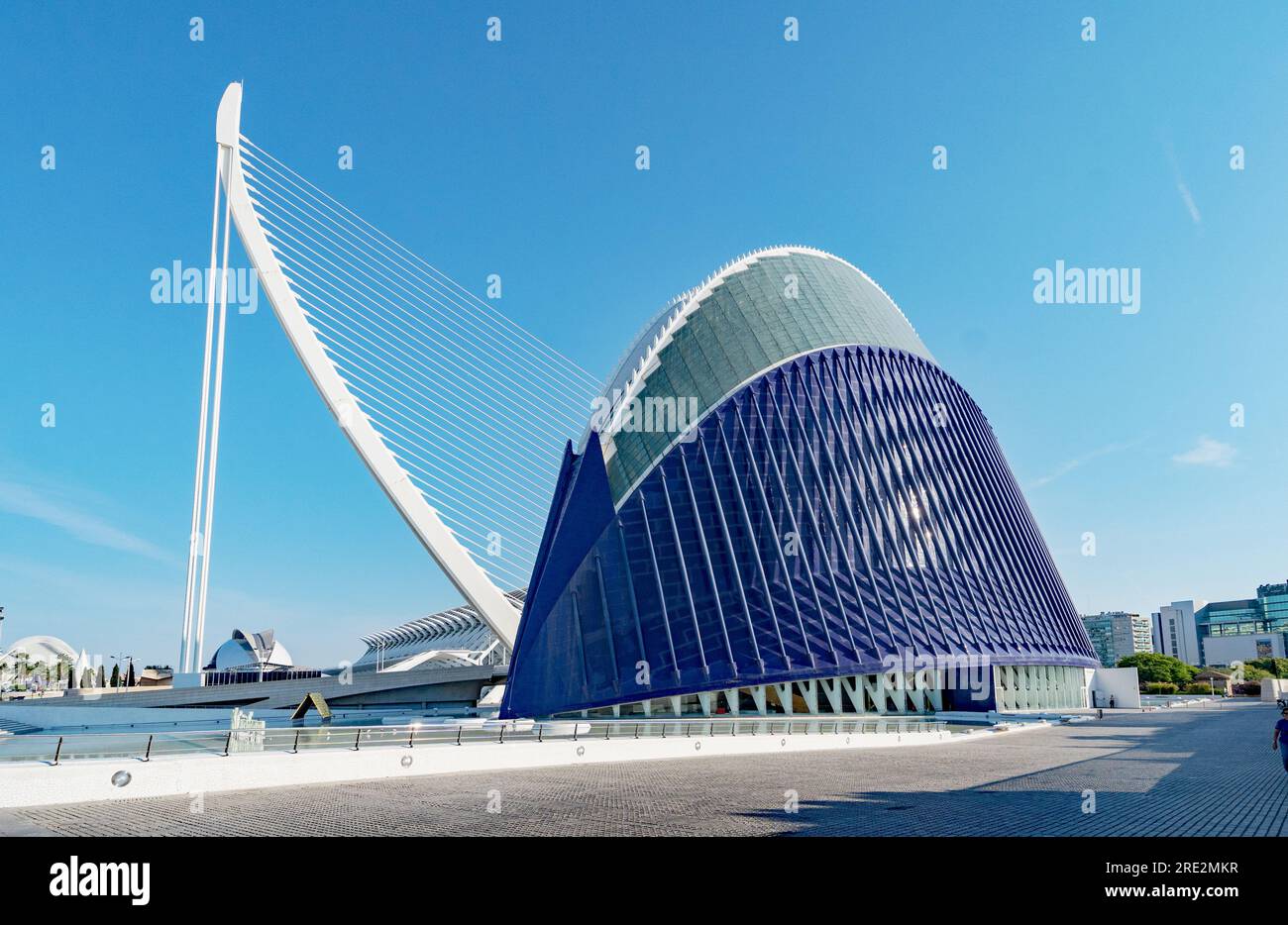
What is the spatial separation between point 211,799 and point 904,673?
31.2m

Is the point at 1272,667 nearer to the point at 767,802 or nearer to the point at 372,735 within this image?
the point at 767,802

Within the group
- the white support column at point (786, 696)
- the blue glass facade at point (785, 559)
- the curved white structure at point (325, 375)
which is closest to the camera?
the curved white structure at point (325, 375)

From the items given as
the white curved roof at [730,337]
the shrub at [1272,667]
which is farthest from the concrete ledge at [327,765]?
the shrub at [1272,667]

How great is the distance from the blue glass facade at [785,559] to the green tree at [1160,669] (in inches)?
3117

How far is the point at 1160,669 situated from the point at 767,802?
12695 cm

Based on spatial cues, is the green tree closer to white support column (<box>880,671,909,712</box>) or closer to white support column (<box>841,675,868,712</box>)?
white support column (<box>880,671,909,712</box>)

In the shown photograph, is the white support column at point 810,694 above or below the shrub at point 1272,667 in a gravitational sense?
above

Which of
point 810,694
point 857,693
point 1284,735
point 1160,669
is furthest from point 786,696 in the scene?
point 1160,669

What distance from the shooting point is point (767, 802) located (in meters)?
15.4

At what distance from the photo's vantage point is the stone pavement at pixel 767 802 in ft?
41.3

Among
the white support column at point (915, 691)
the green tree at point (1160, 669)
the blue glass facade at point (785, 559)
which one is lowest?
the green tree at point (1160, 669)

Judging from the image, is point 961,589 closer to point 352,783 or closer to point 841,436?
point 841,436

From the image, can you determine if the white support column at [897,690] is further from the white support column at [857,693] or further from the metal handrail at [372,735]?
the metal handrail at [372,735]
